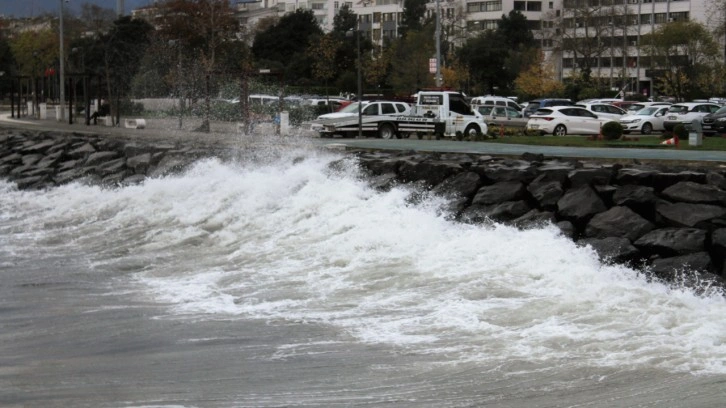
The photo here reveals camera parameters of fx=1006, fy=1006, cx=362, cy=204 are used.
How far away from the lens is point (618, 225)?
1501 cm

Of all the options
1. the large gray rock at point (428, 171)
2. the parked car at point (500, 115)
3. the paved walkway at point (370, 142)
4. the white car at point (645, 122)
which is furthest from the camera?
the parked car at point (500, 115)

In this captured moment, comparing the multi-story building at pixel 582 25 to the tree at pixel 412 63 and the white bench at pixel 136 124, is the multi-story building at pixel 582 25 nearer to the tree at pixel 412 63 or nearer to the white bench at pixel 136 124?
the tree at pixel 412 63

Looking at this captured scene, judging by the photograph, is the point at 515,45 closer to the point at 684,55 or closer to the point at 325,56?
the point at 684,55

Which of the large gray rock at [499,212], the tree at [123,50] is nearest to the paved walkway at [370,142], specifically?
the large gray rock at [499,212]

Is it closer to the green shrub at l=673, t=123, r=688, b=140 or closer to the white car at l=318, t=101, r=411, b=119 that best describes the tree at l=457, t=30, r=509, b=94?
the white car at l=318, t=101, r=411, b=119

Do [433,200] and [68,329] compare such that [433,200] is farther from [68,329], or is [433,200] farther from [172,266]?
[68,329]

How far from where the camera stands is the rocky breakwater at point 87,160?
1080 inches

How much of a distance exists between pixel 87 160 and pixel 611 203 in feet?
64.8

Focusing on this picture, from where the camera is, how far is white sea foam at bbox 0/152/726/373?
10969mm

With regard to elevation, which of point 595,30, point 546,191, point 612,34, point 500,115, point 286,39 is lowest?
point 546,191

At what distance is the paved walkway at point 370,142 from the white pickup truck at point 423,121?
1.32 meters

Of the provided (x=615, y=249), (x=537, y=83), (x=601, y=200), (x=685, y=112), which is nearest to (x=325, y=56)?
(x=537, y=83)

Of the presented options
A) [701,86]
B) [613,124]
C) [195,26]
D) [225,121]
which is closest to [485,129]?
[613,124]

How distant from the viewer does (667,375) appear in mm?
9562
